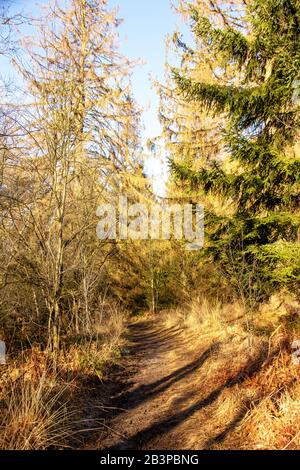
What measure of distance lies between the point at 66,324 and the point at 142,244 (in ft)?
24.3

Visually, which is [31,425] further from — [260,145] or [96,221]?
[260,145]

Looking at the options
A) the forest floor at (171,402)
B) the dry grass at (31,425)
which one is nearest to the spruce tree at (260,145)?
the forest floor at (171,402)

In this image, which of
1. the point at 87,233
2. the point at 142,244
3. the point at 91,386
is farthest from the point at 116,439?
the point at 142,244

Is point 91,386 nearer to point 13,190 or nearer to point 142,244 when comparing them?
point 13,190

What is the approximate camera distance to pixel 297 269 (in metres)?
5.92

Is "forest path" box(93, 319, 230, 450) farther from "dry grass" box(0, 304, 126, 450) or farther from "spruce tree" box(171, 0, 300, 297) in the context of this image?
"spruce tree" box(171, 0, 300, 297)

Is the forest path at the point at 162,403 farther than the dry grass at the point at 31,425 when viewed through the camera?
Yes

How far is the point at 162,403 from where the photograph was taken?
4.92m

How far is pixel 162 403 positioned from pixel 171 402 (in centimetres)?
13

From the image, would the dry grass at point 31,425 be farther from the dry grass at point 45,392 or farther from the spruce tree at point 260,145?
the spruce tree at point 260,145

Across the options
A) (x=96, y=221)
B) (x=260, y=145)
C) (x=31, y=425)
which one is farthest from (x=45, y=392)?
(x=260, y=145)

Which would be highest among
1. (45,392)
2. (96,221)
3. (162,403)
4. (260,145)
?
(260,145)

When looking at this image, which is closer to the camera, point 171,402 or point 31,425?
point 31,425

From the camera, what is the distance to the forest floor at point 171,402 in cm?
380
